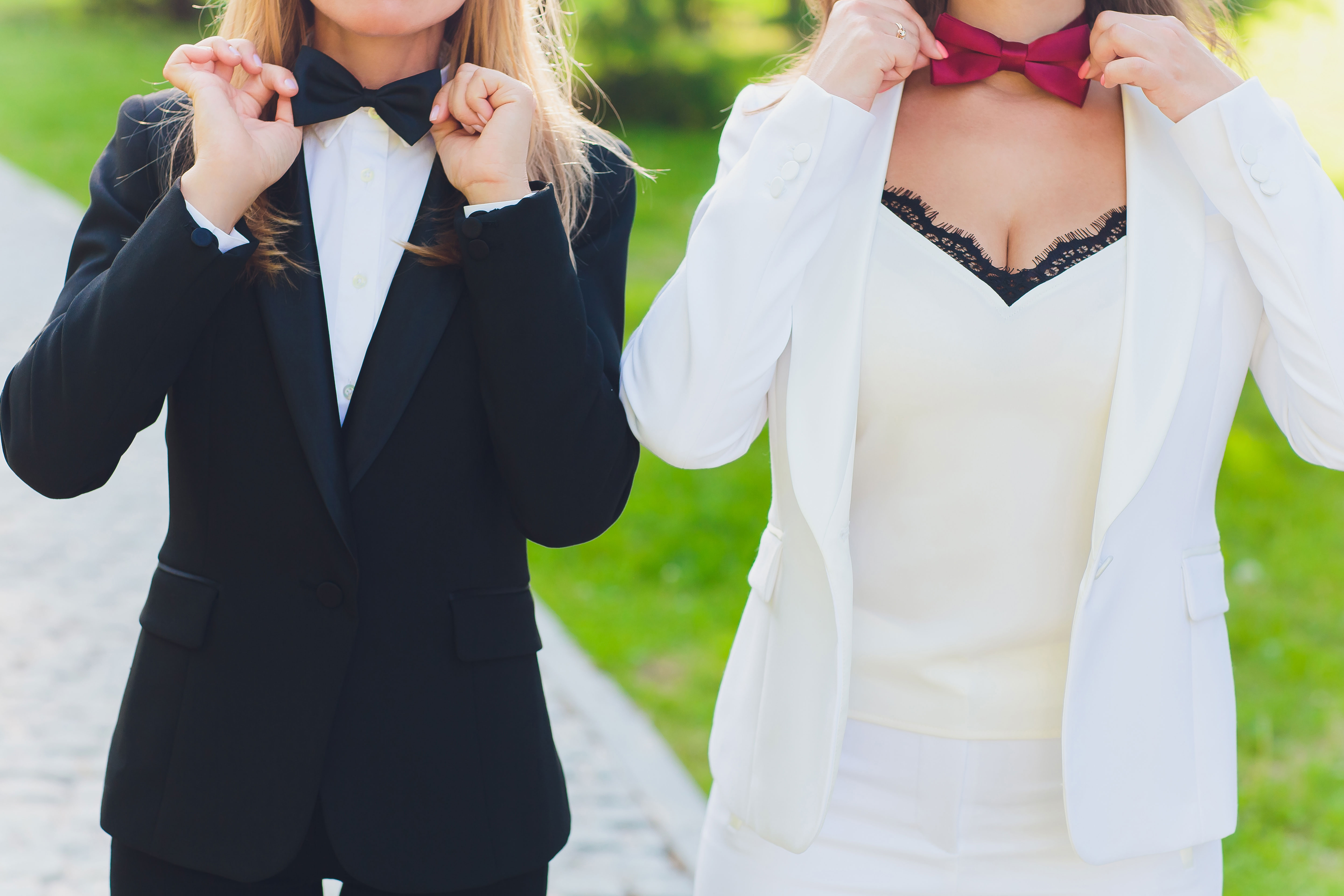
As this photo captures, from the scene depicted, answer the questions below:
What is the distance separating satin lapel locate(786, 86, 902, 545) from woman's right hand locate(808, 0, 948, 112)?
127 mm

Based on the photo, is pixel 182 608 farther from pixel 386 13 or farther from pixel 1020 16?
pixel 1020 16

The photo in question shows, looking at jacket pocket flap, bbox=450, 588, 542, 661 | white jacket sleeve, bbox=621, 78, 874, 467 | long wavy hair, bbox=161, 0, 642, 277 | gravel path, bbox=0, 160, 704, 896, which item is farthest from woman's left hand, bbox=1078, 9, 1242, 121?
gravel path, bbox=0, 160, 704, 896

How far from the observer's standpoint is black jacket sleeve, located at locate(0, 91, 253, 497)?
5.60ft

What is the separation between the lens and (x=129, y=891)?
6.01ft

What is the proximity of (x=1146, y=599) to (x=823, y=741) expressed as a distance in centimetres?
47

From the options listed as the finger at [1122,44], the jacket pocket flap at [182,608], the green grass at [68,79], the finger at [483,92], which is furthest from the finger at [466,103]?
the green grass at [68,79]

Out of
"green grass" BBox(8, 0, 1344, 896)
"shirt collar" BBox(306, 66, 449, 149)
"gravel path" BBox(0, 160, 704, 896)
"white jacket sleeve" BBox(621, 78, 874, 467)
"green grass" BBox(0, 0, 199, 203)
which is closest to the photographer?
"white jacket sleeve" BBox(621, 78, 874, 467)

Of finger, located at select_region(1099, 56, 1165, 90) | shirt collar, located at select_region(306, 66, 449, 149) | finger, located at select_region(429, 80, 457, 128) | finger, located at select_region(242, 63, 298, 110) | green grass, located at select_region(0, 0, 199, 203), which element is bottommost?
green grass, located at select_region(0, 0, 199, 203)

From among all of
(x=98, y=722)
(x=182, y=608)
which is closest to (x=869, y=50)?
(x=182, y=608)

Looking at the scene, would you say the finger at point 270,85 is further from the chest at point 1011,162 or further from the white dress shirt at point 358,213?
the chest at point 1011,162

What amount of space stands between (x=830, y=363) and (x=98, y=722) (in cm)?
362

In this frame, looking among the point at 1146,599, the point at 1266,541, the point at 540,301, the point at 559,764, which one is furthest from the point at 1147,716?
the point at 1266,541

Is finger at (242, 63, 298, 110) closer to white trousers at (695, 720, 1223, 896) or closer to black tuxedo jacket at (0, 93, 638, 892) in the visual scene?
black tuxedo jacket at (0, 93, 638, 892)

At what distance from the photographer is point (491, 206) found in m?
1.81
